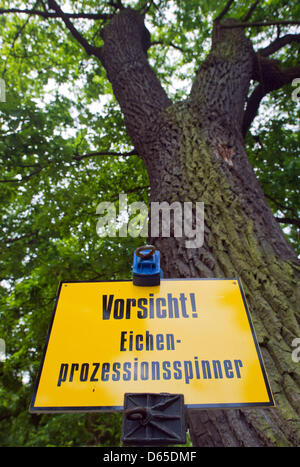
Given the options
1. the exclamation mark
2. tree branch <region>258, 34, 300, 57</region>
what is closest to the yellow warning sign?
the exclamation mark

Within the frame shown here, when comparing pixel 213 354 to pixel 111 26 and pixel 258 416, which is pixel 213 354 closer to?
pixel 258 416

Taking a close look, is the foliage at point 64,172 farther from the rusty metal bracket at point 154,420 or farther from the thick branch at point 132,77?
the rusty metal bracket at point 154,420

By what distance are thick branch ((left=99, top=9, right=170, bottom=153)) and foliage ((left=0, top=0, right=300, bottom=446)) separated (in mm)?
1071

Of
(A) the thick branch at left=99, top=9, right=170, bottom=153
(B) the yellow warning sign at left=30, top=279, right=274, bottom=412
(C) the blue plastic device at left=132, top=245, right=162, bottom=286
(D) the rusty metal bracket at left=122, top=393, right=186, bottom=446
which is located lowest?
(D) the rusty metal bracket at left=122, top=393, right=186, bottom=446

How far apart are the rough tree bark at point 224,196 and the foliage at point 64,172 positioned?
1.54 metres

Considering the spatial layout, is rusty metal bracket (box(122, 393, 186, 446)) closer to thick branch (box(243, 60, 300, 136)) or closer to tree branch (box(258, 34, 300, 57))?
thick branch (box(243, 60, 300, 136))

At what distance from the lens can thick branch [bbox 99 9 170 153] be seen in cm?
348


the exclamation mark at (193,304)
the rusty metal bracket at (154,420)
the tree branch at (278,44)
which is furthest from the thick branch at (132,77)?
the rusty metal bracket at (154,420)

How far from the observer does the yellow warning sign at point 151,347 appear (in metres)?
0.96

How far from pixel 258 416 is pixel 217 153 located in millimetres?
2140

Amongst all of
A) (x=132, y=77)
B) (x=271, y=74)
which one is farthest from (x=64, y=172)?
(x=271, y=74)

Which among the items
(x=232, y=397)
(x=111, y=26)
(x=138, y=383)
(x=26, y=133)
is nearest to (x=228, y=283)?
(x=232, y=397)

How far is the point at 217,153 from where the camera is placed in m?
2.58
